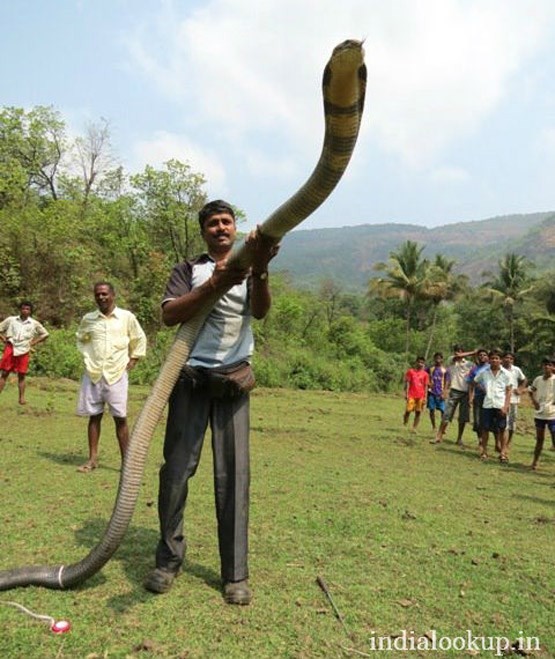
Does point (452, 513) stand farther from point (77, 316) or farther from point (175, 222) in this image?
point (175, 222)

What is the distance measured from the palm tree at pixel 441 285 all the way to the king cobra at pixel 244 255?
4471cm

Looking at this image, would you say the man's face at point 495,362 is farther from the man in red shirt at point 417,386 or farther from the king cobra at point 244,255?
the king cobra at point 244,255

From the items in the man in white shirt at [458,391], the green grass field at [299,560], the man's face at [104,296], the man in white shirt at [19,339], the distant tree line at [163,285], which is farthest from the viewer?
the distant tree line at [163,285]

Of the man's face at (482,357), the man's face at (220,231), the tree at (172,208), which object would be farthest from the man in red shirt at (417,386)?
the tree at (172,208)

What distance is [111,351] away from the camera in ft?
21.2

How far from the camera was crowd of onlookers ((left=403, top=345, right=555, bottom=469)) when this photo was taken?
31.4ft

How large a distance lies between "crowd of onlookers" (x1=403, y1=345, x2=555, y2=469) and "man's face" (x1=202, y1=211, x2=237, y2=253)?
24.5ft

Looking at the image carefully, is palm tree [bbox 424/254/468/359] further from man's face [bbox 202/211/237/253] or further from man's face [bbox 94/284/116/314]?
man's face [bbox 202/211/237/253]

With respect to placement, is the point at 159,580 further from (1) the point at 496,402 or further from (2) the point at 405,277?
(2) the point at 405,277

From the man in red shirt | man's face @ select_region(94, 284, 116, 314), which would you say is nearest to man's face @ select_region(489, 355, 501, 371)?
the man in red shirt

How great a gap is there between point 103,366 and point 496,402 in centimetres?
703

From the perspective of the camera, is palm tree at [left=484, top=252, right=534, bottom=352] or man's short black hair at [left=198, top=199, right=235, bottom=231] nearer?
man's short black hair at [left=198, top=199, right=235, bottom=231]

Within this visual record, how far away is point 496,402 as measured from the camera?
10.3 m

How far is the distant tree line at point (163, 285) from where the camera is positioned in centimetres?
2661
